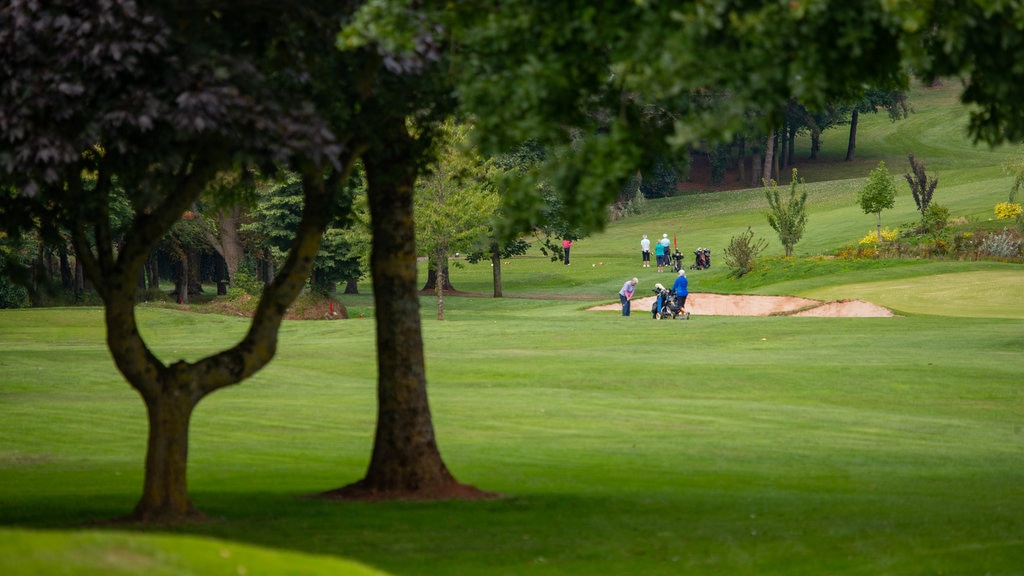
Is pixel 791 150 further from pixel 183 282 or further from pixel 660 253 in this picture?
pixel 183 282

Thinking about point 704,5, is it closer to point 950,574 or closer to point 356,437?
point 950,574

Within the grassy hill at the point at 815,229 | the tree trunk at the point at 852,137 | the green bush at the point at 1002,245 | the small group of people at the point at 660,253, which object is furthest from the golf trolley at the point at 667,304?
the tree trunk at the point at 852,137

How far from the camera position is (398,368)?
15.7 meters

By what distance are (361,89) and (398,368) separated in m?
3.91

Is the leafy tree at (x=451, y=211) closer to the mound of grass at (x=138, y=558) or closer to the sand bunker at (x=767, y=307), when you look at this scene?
the sand bunker at (x=767, y=307)

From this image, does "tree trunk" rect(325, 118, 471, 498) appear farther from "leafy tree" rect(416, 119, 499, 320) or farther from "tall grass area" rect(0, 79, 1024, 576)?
"leafy tree" rect(416, 119, 499, 320)

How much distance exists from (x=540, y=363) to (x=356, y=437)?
11262 mm

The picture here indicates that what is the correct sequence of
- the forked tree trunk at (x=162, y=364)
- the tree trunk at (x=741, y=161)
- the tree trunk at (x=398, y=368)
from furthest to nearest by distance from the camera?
the tree trunk at (x=741, y=161) → the tree trunk at (x=398, y=368) → the forked tree trunk at (x=162, y=364)

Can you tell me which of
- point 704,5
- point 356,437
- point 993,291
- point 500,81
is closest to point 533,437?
point 356,437

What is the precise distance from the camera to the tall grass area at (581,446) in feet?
41.2

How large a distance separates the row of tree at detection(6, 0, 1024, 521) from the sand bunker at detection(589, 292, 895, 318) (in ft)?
109

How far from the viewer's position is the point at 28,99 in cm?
1066

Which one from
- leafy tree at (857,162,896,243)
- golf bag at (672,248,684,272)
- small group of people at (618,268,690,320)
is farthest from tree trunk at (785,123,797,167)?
small group of people at (618,268,690,320)

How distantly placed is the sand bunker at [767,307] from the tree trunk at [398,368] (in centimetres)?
3175
